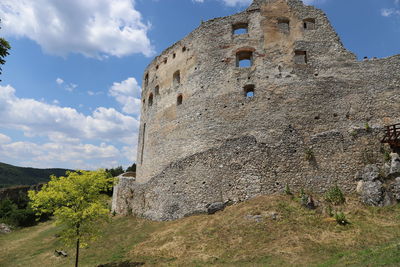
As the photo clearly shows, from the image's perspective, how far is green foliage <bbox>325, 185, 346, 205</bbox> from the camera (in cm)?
1411

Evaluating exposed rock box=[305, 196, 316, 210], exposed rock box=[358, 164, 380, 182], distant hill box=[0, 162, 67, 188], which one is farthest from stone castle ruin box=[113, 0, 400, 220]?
distant hill box=[0, 162, 67, 188]

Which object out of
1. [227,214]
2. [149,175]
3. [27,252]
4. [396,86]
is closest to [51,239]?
[27,252]

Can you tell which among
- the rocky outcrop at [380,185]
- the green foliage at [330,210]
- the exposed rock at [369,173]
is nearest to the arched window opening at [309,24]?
the rocky outcrop at [380,185]

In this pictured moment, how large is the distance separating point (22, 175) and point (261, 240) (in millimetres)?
95554

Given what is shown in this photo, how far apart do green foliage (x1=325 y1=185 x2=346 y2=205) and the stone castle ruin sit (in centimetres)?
59

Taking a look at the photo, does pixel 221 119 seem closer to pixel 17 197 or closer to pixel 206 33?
pixel 206 33

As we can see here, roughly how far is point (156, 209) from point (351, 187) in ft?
35.7

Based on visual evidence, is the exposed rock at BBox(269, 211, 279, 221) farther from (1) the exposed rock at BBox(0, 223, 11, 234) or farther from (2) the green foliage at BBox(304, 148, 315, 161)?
(1) the exposed rock at BBox(0, 223, 11, 234)

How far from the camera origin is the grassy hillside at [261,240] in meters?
10.2

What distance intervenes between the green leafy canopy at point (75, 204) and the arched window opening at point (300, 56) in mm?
14556

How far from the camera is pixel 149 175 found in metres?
23.6

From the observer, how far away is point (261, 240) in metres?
12.0

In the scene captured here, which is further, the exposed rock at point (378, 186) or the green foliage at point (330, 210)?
the exposed rock at point (378, 186)

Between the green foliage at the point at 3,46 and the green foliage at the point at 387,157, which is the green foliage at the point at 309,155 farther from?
the green foliage at the point at 3,46
